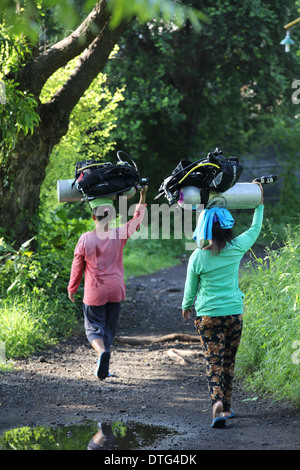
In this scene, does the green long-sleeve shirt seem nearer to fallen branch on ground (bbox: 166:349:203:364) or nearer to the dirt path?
the dirt path

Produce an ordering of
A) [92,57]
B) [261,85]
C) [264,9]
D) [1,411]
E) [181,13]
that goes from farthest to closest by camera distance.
→ [261,85] → [264,9] → [92,57] → [1,411] → [181,13]

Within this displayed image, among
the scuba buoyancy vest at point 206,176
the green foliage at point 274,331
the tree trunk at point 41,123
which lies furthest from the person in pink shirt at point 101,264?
the tree trunk at point 41,123

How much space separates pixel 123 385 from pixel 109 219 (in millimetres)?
1555

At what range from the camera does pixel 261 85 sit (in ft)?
51.7

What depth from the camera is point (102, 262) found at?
5797 millimetres

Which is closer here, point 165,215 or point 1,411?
point 1,411

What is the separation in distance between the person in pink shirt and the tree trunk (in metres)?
2.40

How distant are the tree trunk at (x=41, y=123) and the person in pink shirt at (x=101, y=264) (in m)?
2.40

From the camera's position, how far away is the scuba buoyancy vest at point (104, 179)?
5.59m

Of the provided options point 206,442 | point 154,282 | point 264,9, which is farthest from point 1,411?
point 264,9

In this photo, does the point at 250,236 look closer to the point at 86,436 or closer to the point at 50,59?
the point at 86,436

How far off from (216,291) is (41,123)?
4093mm

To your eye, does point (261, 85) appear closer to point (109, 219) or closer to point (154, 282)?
point (154, 282)

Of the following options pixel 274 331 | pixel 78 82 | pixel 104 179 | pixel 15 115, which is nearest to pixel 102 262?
pixel 104 179
